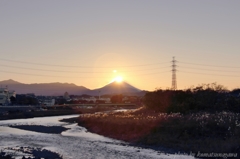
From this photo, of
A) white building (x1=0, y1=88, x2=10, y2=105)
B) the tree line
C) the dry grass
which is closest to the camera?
the dry grass

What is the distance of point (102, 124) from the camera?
4903 centimetres

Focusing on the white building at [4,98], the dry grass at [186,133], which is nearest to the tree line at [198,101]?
the dry grass at [186,133]

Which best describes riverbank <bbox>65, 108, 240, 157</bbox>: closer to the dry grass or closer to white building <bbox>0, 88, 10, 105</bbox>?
the dry grass

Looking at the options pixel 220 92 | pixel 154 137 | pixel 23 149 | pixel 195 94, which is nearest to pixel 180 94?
pixel 195 94

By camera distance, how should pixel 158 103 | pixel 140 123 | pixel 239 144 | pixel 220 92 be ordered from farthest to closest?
pixel 158 103
pixel 220 92
pixel 140 123
pixel 239 144

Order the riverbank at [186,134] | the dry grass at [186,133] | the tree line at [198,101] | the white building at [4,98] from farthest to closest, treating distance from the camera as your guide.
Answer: the white building at [4,98]
the tree line at [198,101]
the dry grass at [186,133]
the riverbank at [186,134]

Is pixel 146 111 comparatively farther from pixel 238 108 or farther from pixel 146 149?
pixel 146 149

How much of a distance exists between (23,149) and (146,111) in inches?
1358

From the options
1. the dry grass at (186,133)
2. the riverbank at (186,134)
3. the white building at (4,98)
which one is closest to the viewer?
the riverbank at (186,134)

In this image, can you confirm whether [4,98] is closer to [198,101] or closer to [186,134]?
[198,101]

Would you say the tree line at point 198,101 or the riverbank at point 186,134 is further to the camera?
the tree line at point 198,101

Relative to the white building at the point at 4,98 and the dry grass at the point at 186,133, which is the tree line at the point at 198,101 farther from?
the white building at the point at 4,98

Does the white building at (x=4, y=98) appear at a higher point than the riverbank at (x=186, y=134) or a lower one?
higher

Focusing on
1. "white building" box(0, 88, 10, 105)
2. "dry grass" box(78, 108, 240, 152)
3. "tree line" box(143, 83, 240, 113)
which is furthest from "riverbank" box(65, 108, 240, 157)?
"white building" box(0, 88, 10, 105)
